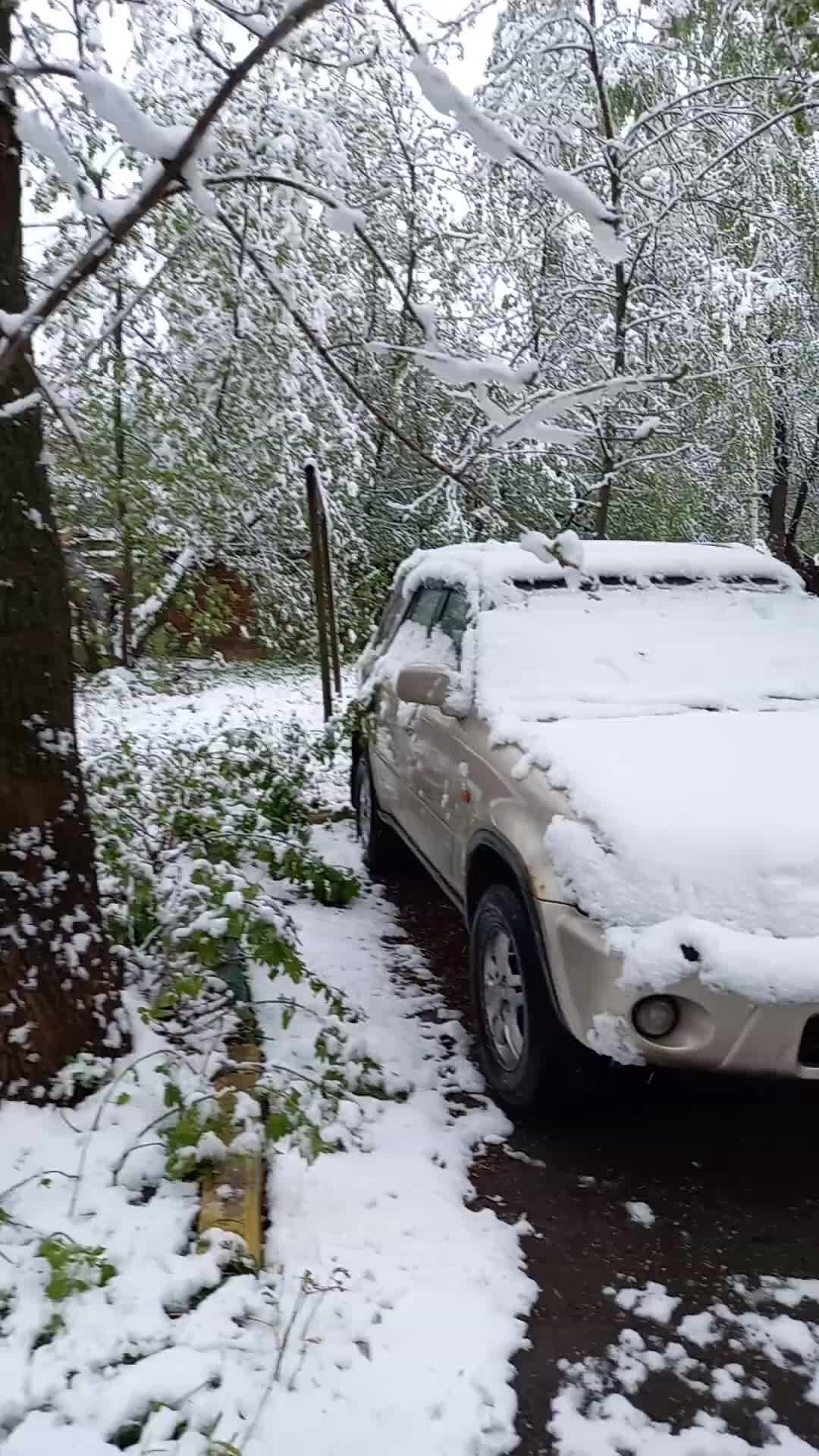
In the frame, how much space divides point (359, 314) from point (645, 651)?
8.25 m

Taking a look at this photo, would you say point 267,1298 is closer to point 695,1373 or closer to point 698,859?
point 695,1373

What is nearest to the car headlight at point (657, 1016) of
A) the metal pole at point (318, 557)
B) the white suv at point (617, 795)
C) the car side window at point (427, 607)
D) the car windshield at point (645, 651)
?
the white suv at point (617, 795)

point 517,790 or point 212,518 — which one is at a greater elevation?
point 212,518

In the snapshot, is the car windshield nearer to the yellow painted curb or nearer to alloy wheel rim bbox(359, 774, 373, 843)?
the yellow painted curb

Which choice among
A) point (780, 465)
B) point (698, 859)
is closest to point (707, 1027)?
point (698, 859)

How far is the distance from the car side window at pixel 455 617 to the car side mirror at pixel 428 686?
0.25m

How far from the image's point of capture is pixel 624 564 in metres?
4.85

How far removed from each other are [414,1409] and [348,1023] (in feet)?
6.19

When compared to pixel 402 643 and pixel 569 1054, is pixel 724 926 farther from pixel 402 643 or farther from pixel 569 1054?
pixel 402 643

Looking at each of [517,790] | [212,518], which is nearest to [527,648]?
[517,790]

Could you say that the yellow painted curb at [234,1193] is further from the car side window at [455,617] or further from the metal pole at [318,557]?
the metal pole at [318,557]

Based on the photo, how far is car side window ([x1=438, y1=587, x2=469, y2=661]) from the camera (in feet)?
15.5

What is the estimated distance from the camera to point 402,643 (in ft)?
19.2

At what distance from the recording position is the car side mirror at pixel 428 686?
14.2 feet
